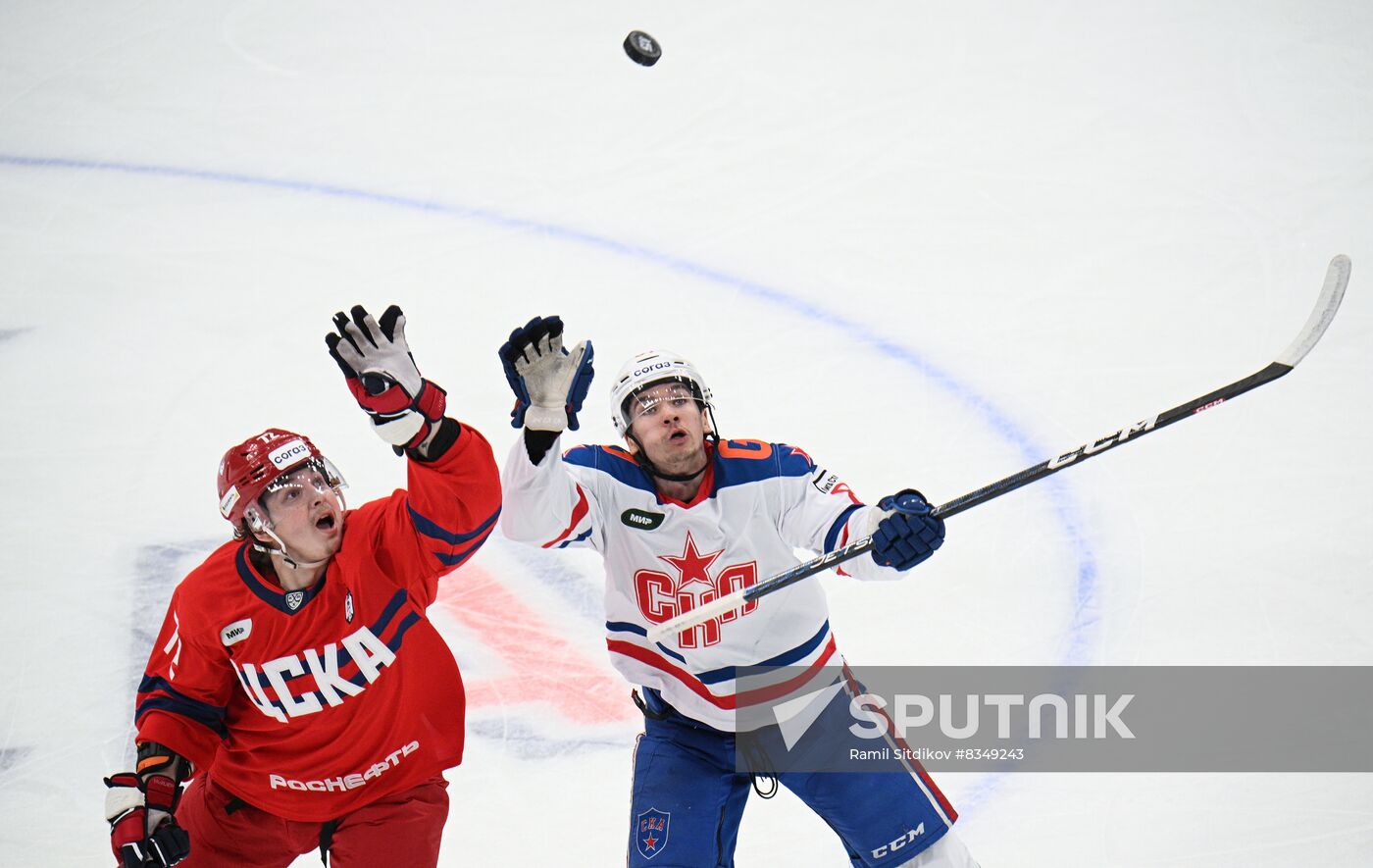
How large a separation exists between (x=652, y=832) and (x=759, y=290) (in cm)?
358

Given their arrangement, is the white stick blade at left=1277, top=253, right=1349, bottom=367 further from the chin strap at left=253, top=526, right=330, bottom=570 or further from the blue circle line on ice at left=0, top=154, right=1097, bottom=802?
the chin strap at left=253, top=526, right=330, bottom=570

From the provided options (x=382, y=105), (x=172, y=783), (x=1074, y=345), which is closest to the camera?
(x=172, y=783)

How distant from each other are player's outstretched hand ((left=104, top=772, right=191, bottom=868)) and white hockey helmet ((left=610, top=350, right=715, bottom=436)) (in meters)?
1.22

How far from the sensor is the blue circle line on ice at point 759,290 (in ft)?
14.7

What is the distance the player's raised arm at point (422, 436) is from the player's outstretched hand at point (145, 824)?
734 millimetres

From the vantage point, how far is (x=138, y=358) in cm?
580

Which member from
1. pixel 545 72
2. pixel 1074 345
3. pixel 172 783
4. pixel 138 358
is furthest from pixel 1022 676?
pixel 545 72

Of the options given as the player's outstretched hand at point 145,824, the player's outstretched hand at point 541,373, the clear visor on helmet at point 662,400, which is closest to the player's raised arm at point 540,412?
the player's outstretched hand at point 541,373

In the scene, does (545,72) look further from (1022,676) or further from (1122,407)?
(1022,676)

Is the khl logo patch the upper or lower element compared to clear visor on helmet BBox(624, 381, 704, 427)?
lower

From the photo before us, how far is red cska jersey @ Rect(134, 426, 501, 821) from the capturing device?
2.87 metres

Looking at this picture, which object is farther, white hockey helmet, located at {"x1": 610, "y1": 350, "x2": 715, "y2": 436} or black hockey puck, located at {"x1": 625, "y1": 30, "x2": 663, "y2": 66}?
black hockey puck, located at {"x1": 625, "y1": 30, "x2": 663, "y2": 66}

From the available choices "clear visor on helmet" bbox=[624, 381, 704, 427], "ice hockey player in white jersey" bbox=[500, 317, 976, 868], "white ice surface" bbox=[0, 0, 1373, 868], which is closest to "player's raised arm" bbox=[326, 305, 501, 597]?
"ice hockey player in white jersey" bbox=[500, 317, 976, 868]

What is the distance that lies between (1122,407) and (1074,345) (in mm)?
477
